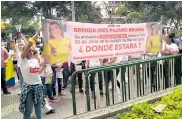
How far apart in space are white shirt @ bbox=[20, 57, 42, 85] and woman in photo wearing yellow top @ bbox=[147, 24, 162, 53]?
2.85 meters

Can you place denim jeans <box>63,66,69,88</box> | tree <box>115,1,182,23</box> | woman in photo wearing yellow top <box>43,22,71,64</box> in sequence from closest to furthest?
1. woman in photo wearing yellow top <box>43,22,71,64</box>
2. denim jeans <box>63,66,69,88</box>
3. tree <box>115,1,182,23</box>

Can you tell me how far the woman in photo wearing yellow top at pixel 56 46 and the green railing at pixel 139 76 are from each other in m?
0.54

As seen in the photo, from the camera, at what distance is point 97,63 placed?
20.6ft

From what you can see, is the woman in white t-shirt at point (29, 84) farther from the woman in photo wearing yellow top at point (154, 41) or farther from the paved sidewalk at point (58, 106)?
the woman in photo wearing yellow top at point (154, 41)

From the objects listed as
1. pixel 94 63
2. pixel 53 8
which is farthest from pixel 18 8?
pixel 94 63

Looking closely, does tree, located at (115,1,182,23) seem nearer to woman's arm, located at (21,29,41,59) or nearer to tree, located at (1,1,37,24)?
tree, located at (1,1,37,24)

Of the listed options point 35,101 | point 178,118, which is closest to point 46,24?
point 35,101

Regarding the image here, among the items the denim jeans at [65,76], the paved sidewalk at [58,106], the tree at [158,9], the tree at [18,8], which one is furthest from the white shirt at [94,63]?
the tree at [18,8]

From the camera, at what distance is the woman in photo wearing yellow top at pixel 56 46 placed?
185 inches

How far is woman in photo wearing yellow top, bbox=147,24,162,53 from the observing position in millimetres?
6254

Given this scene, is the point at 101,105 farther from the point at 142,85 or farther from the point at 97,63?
the point at 97,63

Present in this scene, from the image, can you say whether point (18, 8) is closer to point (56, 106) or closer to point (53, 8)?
point (53, 8)

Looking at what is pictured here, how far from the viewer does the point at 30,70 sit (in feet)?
14.1

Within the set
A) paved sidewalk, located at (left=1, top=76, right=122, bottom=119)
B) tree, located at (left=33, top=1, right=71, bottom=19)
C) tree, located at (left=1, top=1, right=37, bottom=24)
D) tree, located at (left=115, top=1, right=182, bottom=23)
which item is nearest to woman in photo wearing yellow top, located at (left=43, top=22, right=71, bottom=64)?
paved sidewalk, located at (left=1, top=76, right=122, bottom=119)
